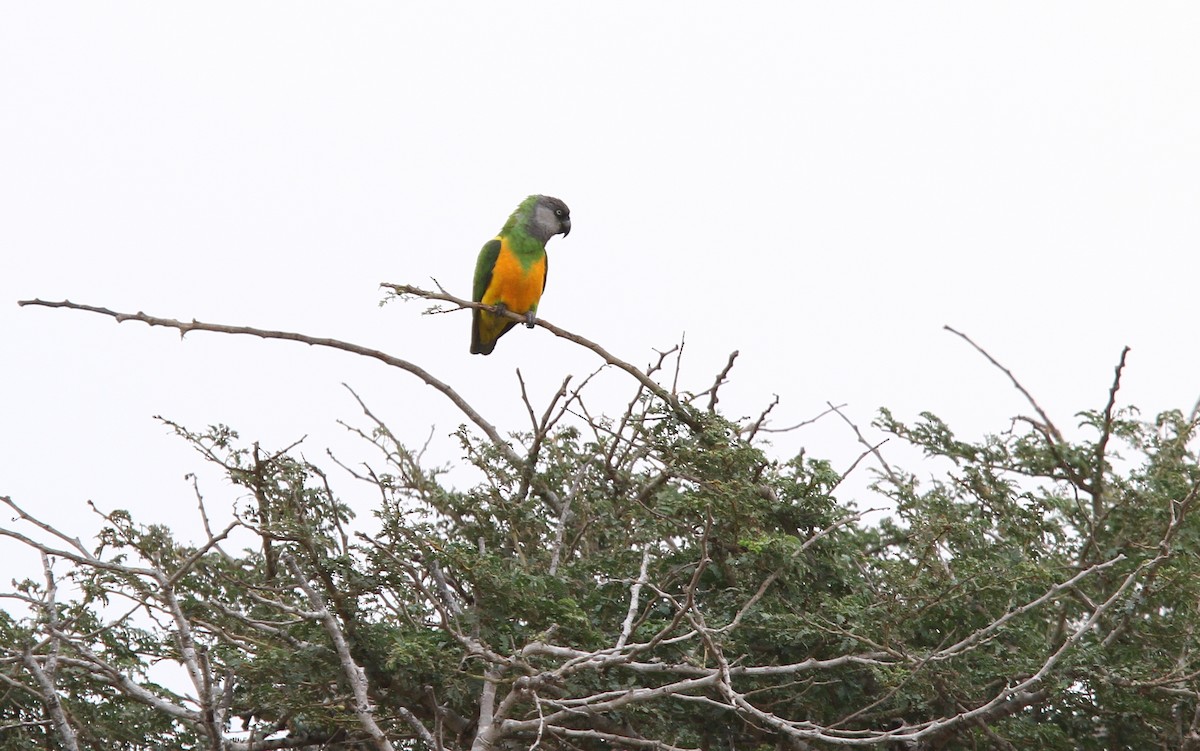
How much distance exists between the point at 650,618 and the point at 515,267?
3.43 m

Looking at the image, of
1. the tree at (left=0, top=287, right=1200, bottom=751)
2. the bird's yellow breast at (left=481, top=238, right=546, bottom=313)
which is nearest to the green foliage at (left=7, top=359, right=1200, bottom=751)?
the tree at (left=0, top=287, right=1200, bottom=751)

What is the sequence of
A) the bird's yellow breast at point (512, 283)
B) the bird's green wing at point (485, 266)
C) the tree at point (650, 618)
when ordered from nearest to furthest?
the tree at point (650, 618) < the bird's yellow breast at point (512, 283) < the bird's green wing at point (485, 266)

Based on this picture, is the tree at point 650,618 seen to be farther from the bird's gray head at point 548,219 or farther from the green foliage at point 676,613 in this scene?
the bird's gray head at point 548,219

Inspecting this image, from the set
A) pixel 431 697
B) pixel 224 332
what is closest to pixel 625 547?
pixel 431 697

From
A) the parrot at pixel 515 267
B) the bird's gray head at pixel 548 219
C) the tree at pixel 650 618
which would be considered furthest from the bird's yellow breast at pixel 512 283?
the tree at pixel 650 618

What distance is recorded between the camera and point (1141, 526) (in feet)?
15.7

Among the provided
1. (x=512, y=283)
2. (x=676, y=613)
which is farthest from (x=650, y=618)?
(x=512, y=283)

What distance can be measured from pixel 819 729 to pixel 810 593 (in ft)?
3.38

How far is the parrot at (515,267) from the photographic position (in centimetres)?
746

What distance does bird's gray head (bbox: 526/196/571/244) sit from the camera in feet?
25.8

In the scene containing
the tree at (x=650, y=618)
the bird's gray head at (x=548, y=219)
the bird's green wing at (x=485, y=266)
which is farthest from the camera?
the bird's gray head at (x=548, y=219)

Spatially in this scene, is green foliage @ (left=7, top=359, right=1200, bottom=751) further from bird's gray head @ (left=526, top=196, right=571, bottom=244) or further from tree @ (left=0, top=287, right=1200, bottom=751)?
bird's gray head @ (left=526, top=196, right=571, bottom=244)

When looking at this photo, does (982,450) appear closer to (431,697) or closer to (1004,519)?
(1004,519)

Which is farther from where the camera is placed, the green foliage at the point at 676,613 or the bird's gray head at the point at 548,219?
the bird's gray head at the point at 548,219
